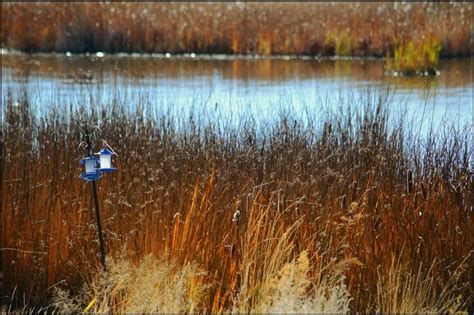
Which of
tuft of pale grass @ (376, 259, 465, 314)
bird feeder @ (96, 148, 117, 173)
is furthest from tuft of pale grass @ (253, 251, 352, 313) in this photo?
bird feeder @ (96, 148, 117, 173)

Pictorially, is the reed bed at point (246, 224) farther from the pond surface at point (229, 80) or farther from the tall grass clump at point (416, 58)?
the tall grass clump at point (416, 58)

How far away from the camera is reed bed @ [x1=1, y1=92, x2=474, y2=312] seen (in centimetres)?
535

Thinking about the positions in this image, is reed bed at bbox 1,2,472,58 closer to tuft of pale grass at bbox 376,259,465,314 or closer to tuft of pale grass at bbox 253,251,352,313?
tuft of pale grass at bbox 376,259,465,314

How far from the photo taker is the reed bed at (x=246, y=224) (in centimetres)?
535

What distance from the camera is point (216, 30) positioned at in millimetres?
20703

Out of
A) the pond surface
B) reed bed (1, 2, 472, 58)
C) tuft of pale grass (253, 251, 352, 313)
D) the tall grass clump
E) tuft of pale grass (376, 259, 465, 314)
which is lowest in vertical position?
tuft of pale grass (376, 259, 465, 314)

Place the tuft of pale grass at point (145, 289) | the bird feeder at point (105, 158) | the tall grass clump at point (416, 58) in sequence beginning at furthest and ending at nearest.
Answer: the tall grass clump at point (416, 58), the tuft of pale grass at point (145, 289), the bird feeder at point (105, 158)

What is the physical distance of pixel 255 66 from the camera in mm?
17906

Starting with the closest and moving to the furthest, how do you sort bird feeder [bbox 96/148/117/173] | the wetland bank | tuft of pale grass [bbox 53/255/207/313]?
bird feeder [bbox 96/148/117/173]
tuft of pale grass [bbox 53/255/207/313]
the wetland bank

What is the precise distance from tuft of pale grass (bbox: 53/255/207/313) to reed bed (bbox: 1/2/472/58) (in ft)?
45.4

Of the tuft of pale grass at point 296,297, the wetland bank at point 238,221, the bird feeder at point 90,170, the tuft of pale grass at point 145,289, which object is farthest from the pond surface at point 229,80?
the bird feeder at point 90,170

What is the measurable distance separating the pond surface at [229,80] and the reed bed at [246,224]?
11.7 ft

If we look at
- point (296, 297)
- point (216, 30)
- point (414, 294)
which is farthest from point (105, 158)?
point (216, 30)

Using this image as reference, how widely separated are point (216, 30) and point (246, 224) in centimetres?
1501
